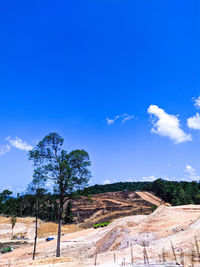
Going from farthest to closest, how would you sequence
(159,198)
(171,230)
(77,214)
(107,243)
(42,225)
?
(159,198), (77,214), (42,225), (107,243), (171,230)

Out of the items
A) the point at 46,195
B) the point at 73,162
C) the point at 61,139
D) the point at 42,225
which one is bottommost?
the point at 42,225

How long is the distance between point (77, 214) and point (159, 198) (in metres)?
61.1

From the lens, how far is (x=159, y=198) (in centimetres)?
12231

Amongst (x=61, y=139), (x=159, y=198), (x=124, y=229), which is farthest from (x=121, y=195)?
(x=61, y=139)

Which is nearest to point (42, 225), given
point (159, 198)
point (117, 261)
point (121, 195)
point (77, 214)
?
point (77, 214)

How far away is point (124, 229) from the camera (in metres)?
25.4

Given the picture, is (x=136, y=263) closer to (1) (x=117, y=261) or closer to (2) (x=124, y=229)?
(1) (x=117, y=261)

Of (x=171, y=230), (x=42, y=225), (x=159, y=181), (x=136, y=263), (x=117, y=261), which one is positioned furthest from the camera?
(x=159, y=181)

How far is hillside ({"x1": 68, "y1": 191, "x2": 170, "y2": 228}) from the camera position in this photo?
82756 millimetres

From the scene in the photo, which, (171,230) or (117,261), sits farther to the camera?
(171,230)

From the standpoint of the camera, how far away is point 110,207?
320ft

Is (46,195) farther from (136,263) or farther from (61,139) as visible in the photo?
(136,263)

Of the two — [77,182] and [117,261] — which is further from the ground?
[77,182]

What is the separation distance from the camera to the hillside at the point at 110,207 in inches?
3258
